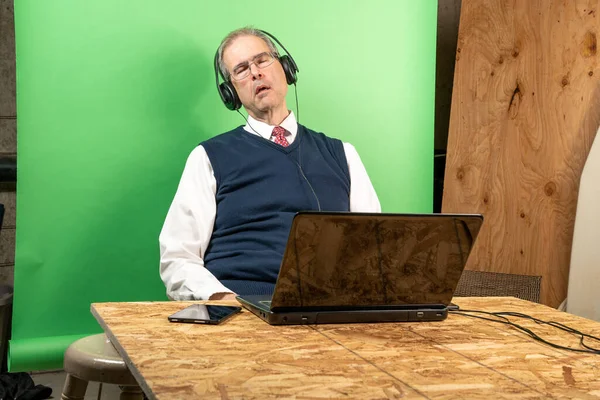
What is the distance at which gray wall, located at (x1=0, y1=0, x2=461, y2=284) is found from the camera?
3.78 metres

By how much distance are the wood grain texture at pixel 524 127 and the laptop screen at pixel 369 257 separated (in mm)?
1802

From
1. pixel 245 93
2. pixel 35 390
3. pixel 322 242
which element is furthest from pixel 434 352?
pixel 35 390

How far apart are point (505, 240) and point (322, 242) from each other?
2.11 meters

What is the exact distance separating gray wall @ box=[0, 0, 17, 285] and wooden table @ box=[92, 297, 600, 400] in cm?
268

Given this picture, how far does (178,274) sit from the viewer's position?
84.0 inches

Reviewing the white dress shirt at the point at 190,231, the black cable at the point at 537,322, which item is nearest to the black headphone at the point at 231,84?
the white dress shirt at the point at 190,231

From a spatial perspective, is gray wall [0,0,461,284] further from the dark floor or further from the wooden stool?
the wooden stool

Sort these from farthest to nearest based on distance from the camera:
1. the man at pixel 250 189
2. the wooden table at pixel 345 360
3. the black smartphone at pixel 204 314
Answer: the man at pixel 250 189 → the black smartphone at pixel 204 314 → the wooden table at pixel 345 360

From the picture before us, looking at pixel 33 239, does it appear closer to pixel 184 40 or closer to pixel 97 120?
pixel 97 120

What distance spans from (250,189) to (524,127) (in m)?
1.43

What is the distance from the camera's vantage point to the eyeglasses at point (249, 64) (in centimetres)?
248

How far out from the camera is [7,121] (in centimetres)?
385

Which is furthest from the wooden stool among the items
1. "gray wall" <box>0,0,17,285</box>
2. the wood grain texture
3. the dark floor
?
"gray wall" <box>0,0,17,285</box>

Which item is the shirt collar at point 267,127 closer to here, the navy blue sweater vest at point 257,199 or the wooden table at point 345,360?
the navy blue sweater vest at point 257,199
